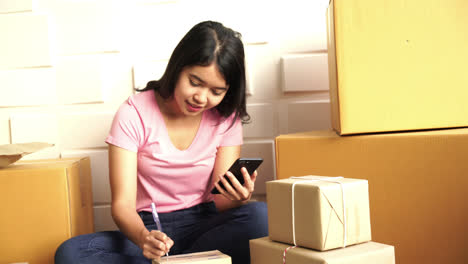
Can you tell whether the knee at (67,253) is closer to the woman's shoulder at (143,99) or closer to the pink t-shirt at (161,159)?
the pink t-shirt at (161,159)

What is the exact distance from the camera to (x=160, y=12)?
1835 mm

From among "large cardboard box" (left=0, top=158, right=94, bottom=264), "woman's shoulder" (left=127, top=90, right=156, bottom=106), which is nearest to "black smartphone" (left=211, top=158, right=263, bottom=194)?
"woman's shoulder" (left=127, top=90, right=156, bottom=106)

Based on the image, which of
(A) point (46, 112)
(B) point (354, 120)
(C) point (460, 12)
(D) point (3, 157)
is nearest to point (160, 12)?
(A) point (46, 112)

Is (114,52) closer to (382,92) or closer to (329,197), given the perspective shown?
(382,92)

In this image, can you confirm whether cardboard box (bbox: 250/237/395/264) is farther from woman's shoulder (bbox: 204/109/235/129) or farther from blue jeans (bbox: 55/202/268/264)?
woman's shoulder (bbox: 204/109/235/129)

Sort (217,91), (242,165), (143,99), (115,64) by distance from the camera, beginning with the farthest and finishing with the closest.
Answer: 1. (115,64)
2. (143,99)
3. (217,91)
4. (242,165)

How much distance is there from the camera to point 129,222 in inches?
51.3

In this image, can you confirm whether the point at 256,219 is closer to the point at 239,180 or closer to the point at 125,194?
the point at 239,180

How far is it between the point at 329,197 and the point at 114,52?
113cm

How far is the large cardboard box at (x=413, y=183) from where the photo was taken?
4.21ft

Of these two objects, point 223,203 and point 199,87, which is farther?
point 223,203

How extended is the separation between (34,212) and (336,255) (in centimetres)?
93

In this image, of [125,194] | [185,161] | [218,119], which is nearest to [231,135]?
[218,119]

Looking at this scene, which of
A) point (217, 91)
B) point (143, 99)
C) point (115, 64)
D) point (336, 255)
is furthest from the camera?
point (115, 64)
